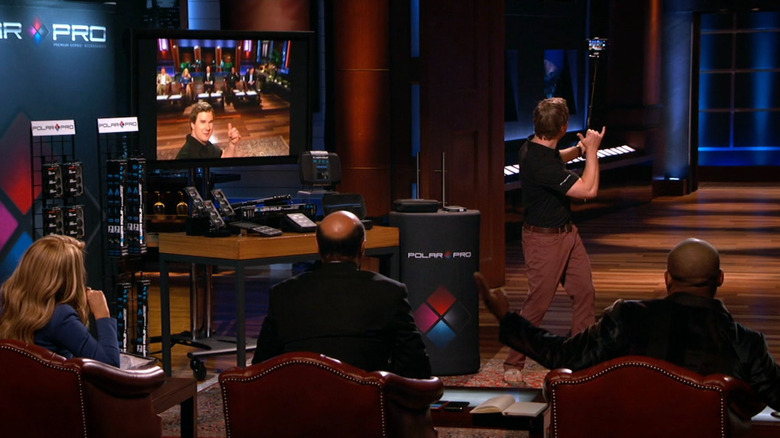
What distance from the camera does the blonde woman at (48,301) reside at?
3.70 m

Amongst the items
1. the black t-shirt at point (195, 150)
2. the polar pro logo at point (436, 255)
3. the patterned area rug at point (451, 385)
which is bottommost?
the patterned area rug at point (451, 385)

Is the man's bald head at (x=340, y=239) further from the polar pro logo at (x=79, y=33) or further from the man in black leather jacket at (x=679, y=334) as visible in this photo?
the polar pro logo at (x=79, y=33)

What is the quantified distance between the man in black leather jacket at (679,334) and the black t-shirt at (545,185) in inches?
89.8

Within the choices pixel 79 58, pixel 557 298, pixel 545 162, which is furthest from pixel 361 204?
pixel 557 298

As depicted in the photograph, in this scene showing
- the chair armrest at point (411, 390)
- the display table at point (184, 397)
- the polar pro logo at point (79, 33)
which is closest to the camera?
the chair armrest at point (411, 390)

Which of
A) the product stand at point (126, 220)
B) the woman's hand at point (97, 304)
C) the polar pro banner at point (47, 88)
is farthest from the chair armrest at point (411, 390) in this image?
the polar pro banner at point (47, 88)

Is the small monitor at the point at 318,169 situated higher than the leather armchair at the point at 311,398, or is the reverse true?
the small monitor at the point at 318,169

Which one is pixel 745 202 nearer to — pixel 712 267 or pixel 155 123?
pixel 155 123

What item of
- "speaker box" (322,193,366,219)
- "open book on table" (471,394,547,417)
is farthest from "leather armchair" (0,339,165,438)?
"speaker box" (322,193,366,219)

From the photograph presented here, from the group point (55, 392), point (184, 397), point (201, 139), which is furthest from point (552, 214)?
point (55, 392)

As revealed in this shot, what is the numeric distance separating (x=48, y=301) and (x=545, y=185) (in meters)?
2.69

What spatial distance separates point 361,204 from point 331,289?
2.59m

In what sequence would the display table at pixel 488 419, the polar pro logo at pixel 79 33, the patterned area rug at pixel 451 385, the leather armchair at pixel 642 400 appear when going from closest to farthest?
the leather armchair at pixel 642 400
the display table at pixel 488 419
the patterned area rug at pixel 451 385
the polar pro logo at pixel 79 33

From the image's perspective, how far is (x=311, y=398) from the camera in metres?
2.97
